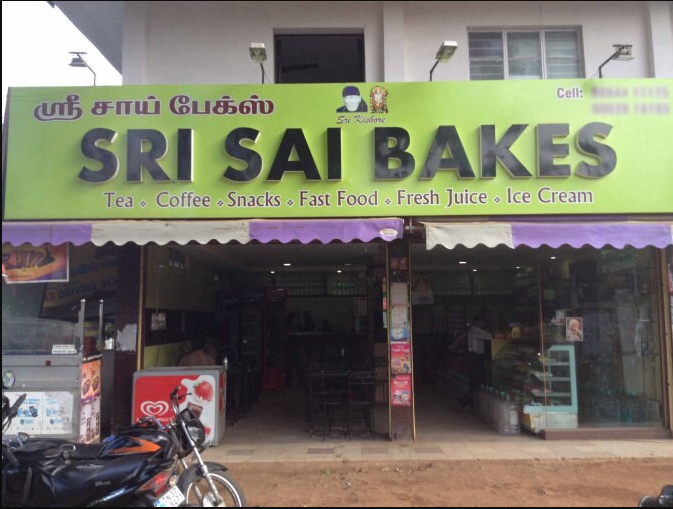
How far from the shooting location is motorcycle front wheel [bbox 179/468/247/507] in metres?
4.84

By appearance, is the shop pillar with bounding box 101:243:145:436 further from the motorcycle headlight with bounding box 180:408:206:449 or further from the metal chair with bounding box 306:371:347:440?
the motorcycle headlight with bounding box 180:408:206:449

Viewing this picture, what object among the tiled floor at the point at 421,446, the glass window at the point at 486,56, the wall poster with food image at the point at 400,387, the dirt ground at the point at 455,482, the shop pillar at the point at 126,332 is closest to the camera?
the dirt ground at the point at 455,482

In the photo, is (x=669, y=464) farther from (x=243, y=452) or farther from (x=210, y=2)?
(x=210, y=2)

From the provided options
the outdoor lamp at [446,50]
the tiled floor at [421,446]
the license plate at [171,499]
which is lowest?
the tiled floor at [421,446]

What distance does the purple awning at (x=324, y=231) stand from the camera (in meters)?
7.35

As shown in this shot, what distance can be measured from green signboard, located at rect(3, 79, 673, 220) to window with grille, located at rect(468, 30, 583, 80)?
1.49 m

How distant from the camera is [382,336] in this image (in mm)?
10289

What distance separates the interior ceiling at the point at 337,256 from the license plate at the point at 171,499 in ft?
15.1

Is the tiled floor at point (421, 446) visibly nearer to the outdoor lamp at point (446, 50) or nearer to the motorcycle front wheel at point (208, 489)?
the motorcycle front wheel at point (208, 489)

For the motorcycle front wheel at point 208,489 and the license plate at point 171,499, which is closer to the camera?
the license plate at point 171,499

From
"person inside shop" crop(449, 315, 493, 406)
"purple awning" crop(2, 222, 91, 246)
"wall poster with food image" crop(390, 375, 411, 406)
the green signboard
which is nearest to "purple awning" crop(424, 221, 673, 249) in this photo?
the green signboard

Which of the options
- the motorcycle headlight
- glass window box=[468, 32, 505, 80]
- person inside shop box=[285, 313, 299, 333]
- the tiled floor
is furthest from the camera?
person inside shop box=[285, 313, 299, 333]

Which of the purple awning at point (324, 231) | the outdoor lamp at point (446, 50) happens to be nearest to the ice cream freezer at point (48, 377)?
the purple awning at point (324, 231)

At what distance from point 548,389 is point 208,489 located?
5.71 m
